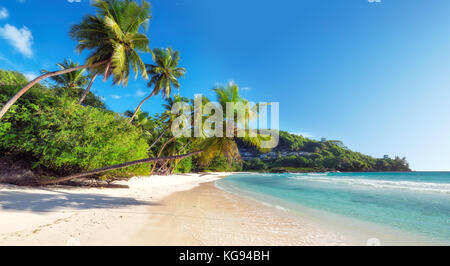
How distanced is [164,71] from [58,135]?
41.2 ft

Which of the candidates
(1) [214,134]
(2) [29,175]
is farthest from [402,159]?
(2) [29,175]

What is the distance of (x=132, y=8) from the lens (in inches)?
428

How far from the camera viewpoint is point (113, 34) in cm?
1045

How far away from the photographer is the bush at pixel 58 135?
25.8 ft

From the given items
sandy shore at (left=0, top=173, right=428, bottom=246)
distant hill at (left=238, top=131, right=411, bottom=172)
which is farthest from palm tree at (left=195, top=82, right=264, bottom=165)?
distant hill at (left=238, top=131, right=411, bottom=172)

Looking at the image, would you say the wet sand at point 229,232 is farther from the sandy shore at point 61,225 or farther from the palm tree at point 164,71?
the palm tree at point 164,71

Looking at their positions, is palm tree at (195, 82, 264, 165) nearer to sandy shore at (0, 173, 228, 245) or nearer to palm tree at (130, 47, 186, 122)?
sandy shore at (0, 173, 228, 245)

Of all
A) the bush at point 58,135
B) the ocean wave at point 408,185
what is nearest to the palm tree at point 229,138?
the bush at point 58,135

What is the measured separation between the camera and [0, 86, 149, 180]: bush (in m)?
7.86

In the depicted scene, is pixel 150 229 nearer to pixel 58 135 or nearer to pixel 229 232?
pixel 229 232

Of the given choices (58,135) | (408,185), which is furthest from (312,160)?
(58,135)

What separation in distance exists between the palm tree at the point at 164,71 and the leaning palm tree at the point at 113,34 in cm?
619

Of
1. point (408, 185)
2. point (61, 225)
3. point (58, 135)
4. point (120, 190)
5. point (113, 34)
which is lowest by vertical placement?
point (408, 185)
